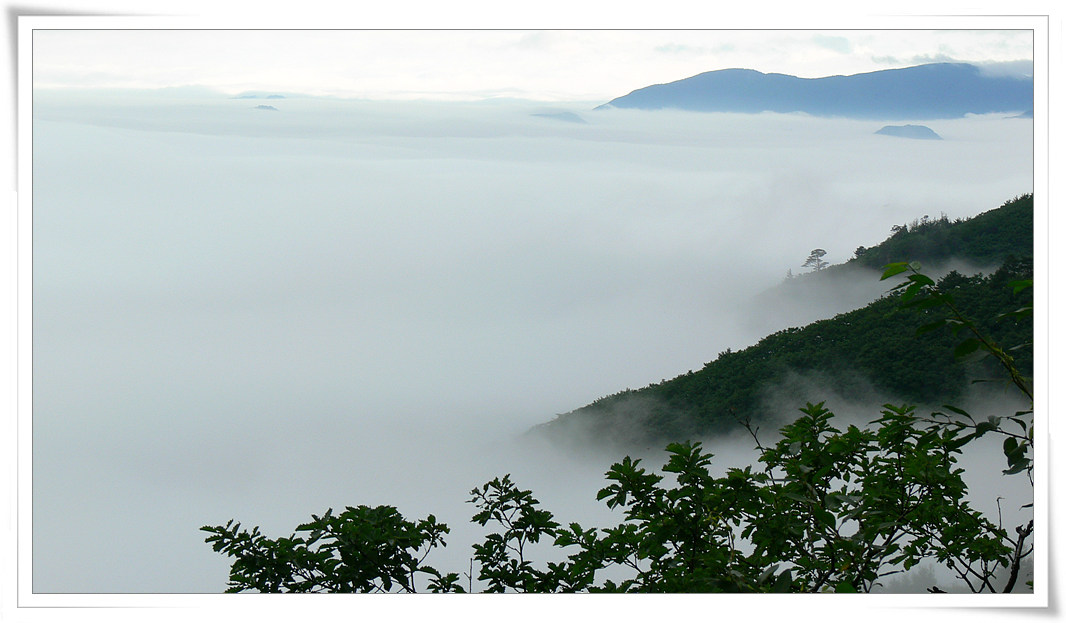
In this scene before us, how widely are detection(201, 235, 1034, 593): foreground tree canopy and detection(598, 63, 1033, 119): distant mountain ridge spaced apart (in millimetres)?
3305

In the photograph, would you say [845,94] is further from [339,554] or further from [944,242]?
[339,554]

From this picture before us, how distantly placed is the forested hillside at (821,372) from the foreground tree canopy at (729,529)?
323 cm

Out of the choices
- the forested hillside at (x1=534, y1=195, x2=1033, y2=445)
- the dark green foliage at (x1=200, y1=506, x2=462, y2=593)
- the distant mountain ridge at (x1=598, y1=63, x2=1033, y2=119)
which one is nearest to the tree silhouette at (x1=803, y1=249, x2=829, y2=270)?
the forested hillside at (x1=534, y1=195, x2=1033, y2=445)

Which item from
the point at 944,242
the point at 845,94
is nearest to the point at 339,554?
the point at 845,94

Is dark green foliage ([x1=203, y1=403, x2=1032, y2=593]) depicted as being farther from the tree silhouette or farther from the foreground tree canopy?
the tree silhouette

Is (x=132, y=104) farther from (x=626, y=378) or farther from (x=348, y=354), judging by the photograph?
(x=626, y=378)

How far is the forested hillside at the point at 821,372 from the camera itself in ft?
17.1

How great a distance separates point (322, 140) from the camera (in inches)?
205

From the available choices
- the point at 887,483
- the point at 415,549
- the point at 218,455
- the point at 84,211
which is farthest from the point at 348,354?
the point at 887,483

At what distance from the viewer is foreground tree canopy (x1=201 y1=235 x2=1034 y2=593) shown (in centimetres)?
154

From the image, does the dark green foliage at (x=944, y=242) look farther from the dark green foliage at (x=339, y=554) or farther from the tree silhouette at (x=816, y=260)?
the dark green foliage at (x=339, y=554)

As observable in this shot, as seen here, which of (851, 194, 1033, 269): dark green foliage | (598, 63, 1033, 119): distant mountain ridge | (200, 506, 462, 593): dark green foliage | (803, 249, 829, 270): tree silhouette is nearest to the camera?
(200, 506, 462, 593): dark green foliage

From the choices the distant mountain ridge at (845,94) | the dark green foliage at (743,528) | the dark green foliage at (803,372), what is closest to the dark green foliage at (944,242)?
the dark green foliage at (803,372)

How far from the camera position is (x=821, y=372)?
5.70 m
